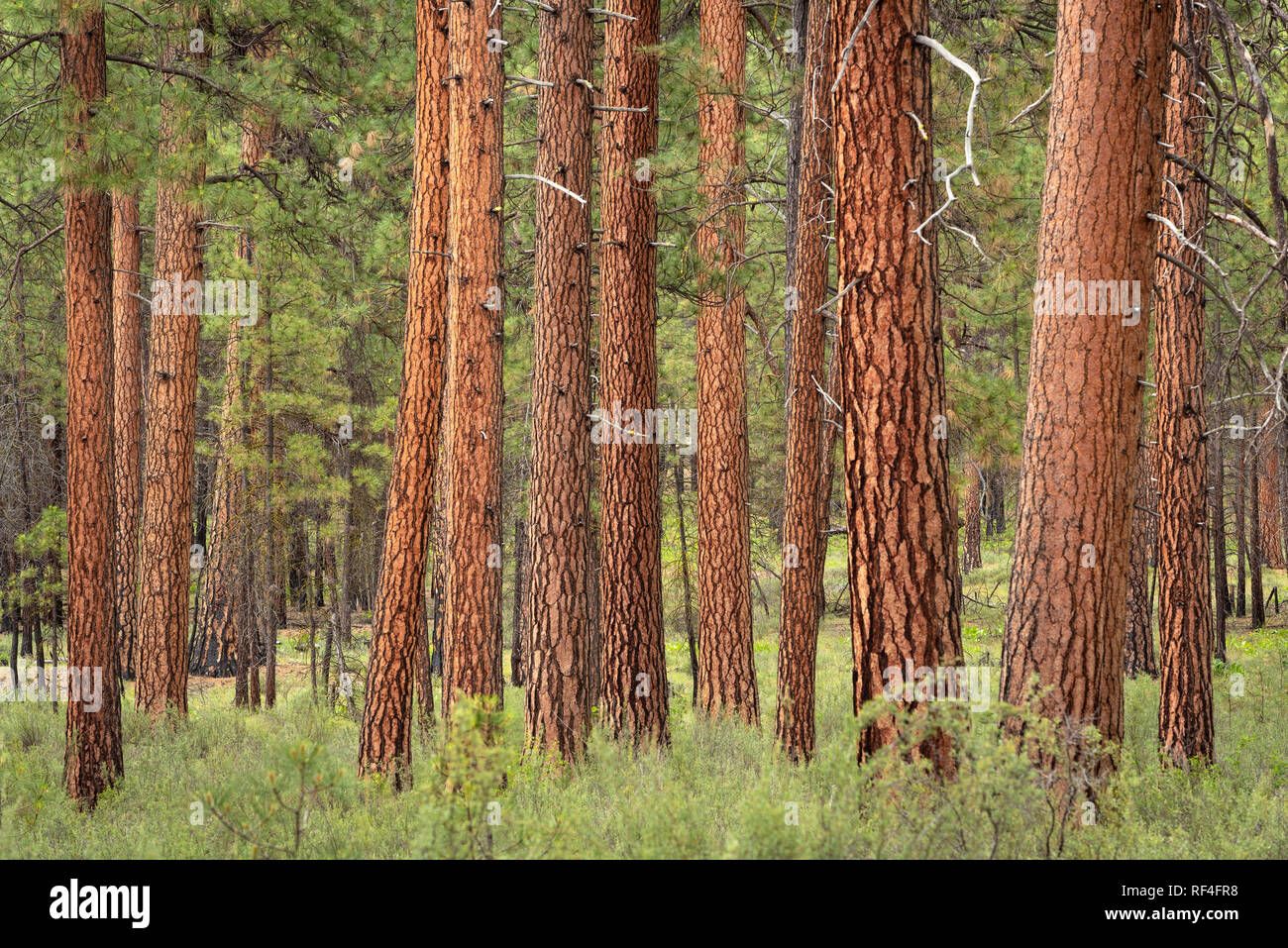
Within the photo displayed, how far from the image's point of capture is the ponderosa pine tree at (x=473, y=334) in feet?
26.0

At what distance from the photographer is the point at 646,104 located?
8922 millimetres

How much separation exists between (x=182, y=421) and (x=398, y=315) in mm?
5339

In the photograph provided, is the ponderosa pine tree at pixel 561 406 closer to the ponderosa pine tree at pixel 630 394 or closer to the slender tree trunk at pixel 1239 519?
the ponderosa pine tree at pixel 630 394

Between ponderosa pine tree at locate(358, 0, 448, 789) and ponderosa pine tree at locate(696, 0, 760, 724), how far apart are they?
3.09 metres

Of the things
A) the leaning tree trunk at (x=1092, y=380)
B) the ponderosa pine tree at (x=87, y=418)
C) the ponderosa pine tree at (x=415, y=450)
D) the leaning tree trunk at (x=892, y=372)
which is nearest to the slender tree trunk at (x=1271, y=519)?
the leaning tree trunk at (x=1092, y=380)

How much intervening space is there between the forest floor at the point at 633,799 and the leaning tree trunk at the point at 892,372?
0.56m

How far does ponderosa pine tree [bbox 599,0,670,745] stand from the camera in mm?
8594

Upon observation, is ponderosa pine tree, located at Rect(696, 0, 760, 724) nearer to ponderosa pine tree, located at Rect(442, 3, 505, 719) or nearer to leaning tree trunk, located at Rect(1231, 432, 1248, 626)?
ponderosa pine tree, located at Rect(442, 3, 505, 719)

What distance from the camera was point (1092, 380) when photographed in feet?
17.3

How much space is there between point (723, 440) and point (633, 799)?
582 centimetres

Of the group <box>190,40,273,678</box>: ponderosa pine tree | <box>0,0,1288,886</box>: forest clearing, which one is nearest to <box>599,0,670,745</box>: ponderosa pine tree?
<box>0,0,1288,886</box>: forest clearing
